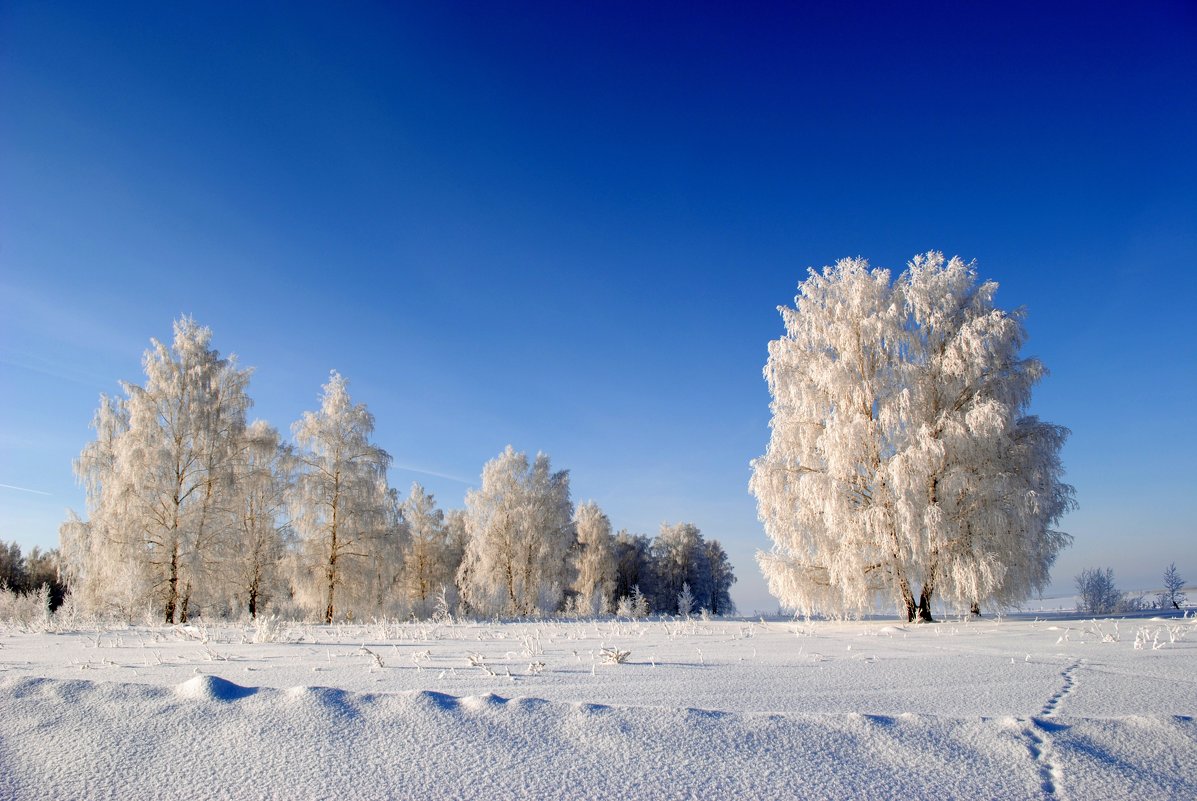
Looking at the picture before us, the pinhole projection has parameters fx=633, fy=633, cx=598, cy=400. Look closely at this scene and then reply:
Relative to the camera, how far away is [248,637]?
7828 millimetres

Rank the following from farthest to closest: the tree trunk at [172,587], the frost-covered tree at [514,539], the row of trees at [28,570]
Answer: the row of trees at [28,570]
the frost-covered tree at [514,539]
the tree trunk at [172,587]

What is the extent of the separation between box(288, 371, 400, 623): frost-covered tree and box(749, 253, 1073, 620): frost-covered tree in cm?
1500

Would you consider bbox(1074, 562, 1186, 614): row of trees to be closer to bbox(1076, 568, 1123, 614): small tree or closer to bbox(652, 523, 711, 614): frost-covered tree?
bbox(1076, 568, 1123, 614): small tree

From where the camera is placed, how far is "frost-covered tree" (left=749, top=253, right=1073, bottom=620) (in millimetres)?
13281

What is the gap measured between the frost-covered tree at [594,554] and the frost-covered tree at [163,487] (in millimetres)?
22572

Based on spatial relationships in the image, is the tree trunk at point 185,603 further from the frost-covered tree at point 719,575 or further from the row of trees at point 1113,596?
the frost-covered tree at point 719,575

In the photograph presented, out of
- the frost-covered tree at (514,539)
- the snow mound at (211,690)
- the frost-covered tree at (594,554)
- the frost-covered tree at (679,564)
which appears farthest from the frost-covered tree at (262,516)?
the frost-covered tree at (679,564)

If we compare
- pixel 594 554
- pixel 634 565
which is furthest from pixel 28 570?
pixel 634 565

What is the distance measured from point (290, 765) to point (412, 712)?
0.51m

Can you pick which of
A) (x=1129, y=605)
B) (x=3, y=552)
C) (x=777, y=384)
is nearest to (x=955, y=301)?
(x=777, y=384)

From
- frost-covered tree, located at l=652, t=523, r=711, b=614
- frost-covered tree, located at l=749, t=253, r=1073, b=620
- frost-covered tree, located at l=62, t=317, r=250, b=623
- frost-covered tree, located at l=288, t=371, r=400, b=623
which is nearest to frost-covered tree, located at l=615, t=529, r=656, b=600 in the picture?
frost-covered tree, located at l=652, t=523, r=711, b=614

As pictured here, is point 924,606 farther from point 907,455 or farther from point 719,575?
point 719,575

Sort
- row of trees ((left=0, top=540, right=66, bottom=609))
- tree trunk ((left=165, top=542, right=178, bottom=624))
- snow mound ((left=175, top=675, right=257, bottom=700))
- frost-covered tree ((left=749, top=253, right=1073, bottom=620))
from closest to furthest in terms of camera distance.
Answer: snow mound ((left=175, top=675, right=257, bottom=700)) → frost-covered tree ((left=749, top=253, right=1073, bottom=620)) → tree trunk ((left=165, top=542, right=178, bottom=624)) → row of trees ((left=0, top=540, right=66, bottom=609))

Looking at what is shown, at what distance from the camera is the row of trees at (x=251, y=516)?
1941 cm
